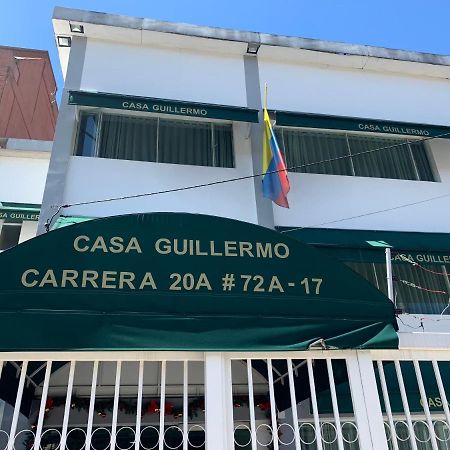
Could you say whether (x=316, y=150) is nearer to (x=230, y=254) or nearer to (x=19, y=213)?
(x=230, y=254)

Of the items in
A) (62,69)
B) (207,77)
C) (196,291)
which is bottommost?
(196,291)

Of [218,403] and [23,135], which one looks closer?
[218,403]

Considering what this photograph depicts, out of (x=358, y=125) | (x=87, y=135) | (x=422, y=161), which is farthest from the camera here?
(x=422, y=161)

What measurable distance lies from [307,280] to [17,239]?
8274 millimetres

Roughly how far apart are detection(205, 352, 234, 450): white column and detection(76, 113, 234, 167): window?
17.6ft

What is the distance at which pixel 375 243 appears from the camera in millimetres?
7438

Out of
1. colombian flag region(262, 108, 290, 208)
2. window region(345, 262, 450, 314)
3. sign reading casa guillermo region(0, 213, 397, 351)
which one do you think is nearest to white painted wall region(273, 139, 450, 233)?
colombian flag region(262, 108, 290, 208)

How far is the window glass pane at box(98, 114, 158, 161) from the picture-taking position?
823 cm

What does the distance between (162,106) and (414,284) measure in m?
5.75

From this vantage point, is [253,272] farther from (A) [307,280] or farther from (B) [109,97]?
(B) [109,97]

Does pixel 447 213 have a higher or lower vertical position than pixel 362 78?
lower

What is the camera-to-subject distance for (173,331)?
363 cm

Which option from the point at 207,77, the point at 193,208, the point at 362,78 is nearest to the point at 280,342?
the point at 193,208

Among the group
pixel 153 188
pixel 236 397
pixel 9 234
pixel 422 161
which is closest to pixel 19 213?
pixel 9 234
